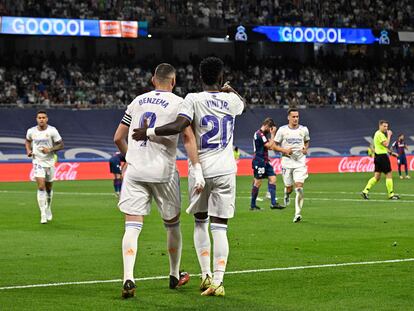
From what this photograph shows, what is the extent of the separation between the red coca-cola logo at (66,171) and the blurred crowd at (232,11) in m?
11.9

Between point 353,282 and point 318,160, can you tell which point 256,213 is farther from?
point 318,160

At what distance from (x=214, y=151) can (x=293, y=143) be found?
11378 mm

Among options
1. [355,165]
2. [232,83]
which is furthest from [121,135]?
[232,83]

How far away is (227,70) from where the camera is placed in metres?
61.0

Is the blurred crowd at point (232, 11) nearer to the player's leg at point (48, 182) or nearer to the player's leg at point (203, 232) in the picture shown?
the player's leg at point (48, 182)

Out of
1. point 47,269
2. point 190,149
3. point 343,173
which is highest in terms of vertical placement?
point 190,149

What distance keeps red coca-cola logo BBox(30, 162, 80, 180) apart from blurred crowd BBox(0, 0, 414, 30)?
11949 millimetres

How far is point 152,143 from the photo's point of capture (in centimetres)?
1084

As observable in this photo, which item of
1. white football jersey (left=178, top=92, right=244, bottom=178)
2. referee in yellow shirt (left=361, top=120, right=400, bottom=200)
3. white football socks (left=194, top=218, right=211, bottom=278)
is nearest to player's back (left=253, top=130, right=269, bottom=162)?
referee in yellow shirt (left=361, top=120, right=400, bottom=200)

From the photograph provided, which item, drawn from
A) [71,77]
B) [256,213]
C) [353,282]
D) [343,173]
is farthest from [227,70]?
[353,282]

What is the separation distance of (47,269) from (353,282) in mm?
4164

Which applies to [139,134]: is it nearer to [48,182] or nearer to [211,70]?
[211,70]

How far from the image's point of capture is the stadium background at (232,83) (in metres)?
24.0

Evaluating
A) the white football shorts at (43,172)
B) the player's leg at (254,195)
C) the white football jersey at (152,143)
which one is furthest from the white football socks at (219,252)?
the player's leg at (254,195)
